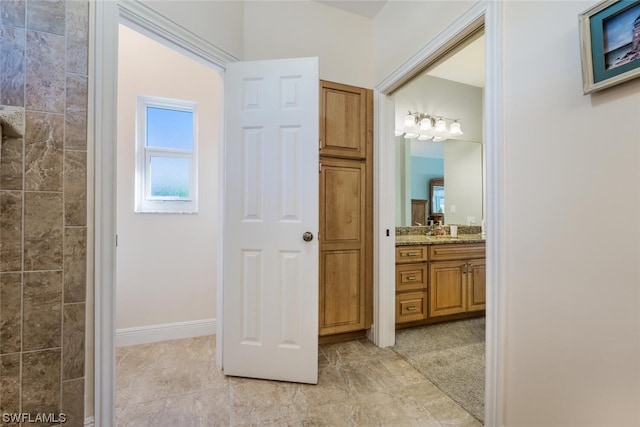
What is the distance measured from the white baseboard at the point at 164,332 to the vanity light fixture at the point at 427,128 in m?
2.81

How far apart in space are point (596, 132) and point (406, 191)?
2157 mm

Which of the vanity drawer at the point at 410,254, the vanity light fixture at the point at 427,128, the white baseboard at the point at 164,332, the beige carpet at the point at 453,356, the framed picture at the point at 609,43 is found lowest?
the beige carpet at the point at 453,356

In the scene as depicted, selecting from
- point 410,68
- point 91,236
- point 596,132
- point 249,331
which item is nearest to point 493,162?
point 596,132

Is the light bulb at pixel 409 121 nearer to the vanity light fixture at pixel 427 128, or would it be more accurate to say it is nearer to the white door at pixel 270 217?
the vanity light fixture at pixel 427 128

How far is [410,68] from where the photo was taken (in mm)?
1868

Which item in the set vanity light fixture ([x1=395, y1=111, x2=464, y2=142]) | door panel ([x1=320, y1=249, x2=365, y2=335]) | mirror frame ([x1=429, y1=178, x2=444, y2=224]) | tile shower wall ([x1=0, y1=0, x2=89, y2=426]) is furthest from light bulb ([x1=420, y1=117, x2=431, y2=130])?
tile shower wall ([x1=0, y1=0, x2=89, y2=426])

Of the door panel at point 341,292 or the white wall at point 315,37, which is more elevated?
→ the white wall at point 315,37

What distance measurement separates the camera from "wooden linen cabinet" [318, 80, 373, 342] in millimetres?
2164

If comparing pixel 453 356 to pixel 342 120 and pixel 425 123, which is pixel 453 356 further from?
pixel 425 123

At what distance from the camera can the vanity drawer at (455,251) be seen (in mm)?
2645

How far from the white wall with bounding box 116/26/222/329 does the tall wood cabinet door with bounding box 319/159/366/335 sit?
1.00 m

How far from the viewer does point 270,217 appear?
1.79 metres

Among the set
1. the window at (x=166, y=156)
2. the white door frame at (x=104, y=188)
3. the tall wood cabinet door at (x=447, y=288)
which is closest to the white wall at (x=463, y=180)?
the tall wood cabinet door at (x=447, y=288)

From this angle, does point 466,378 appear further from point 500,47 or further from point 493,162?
point 500,47
